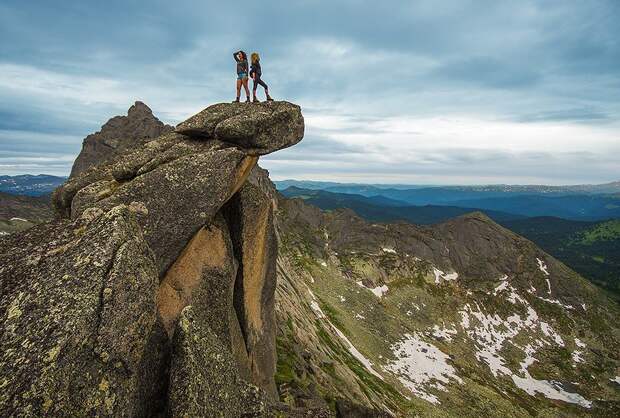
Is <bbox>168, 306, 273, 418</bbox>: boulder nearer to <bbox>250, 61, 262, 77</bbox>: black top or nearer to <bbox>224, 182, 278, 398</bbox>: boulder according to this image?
<bbox>224, 182, 278, 398</bbox>: boulder

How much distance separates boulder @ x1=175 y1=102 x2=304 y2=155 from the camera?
78.5 feet

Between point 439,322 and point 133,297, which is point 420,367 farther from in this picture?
point 133,297

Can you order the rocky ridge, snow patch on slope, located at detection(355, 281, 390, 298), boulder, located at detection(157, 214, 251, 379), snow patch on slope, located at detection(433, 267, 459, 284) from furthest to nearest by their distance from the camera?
snow patch on slope, located at detection(433, 267, 459, 284), snow patch on slope, located at detection(355, 281, 390, 298), the rocky ridge, boulder, located at detection(157, 214, 251, 379)

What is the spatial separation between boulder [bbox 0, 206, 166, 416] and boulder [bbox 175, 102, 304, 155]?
1194cm

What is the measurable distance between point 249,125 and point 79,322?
53.8 feet

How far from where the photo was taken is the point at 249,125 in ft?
78.7

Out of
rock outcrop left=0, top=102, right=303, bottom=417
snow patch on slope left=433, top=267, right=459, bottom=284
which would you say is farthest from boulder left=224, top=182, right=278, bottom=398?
snow patch on slope left=433, top=267, right=459, bottom=284

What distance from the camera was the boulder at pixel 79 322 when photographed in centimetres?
939

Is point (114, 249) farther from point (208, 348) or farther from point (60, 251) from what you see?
point (208, 348)

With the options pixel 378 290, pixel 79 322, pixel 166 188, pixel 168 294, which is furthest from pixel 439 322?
pixel 79 322

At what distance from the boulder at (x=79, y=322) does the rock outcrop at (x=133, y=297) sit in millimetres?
30

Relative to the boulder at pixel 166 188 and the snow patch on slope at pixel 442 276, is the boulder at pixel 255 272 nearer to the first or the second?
the boulder at pixel 166 188

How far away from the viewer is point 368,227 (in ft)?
618

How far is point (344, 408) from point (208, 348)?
15207 mm
